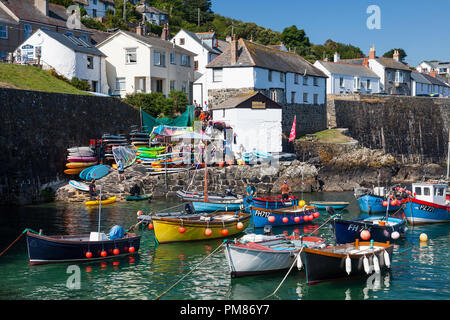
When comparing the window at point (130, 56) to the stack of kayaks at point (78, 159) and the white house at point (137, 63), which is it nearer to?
the white house at point (137, 63)

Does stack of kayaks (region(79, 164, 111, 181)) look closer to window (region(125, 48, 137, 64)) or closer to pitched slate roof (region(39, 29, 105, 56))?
pitched slate roof (region(39, 29, 105, 56))

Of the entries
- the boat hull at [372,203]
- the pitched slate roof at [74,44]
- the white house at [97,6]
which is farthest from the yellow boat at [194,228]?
the white house at [97,6]

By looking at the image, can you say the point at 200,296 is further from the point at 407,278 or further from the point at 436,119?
the point at 436,119

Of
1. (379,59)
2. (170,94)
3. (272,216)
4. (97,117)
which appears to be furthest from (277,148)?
(379,59)

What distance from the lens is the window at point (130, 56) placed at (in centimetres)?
5159

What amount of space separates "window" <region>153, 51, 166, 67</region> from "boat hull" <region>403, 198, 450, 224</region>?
31.5m

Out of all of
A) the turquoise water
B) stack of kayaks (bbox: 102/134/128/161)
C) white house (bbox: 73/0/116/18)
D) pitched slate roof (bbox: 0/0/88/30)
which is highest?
white house (bbox: 73/0/116/18)

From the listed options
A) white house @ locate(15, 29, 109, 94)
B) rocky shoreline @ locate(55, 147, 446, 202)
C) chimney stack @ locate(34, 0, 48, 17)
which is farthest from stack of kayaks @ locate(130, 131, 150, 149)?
chimney stack @ locate(34, 0, 48, 17)

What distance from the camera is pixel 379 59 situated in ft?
245

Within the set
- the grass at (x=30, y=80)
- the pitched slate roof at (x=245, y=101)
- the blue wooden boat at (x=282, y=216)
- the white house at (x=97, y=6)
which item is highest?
the white house at (x=97, y=6)

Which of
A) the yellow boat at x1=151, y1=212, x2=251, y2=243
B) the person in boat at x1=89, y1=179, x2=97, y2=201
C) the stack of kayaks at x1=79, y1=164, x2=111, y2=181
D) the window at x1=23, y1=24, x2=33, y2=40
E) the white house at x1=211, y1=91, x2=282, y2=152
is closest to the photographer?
the yellow boat at x1=151, y1=212, x2=251, y2=243

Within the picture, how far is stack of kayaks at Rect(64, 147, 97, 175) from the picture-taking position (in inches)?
1464

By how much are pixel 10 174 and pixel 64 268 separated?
16901 millimetres

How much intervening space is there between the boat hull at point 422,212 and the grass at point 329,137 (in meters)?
21.8
